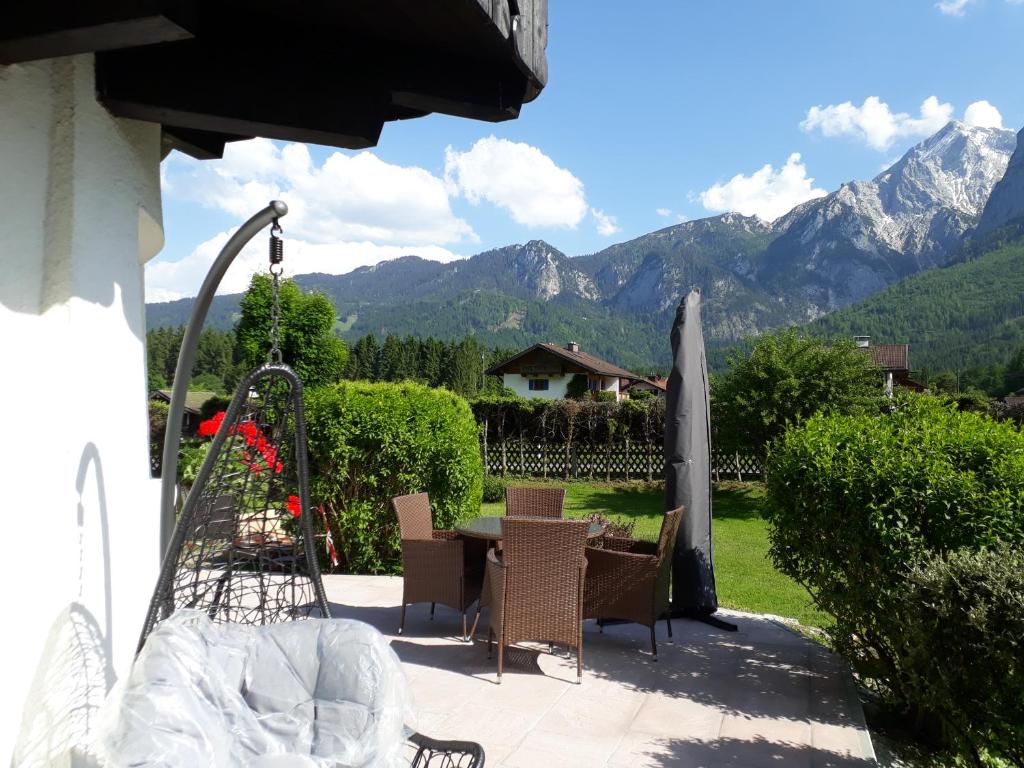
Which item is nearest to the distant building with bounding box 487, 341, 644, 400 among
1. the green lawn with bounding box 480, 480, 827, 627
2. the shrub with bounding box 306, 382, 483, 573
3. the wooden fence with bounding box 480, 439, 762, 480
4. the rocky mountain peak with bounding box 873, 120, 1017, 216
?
the wooden fence with bounding box 480, 439, 762, 480

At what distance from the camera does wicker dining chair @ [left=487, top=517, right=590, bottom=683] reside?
3662mm

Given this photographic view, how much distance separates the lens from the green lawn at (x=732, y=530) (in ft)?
18.1

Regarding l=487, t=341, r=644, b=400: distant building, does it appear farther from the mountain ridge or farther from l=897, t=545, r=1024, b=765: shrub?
the mountain ridge

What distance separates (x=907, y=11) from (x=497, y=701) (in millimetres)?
8469

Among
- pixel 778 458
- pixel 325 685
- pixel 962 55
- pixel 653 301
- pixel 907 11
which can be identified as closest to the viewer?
pixel 325 685

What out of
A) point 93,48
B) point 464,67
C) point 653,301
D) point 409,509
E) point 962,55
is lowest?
point 409,509

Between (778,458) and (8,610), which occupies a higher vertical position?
(778,458)

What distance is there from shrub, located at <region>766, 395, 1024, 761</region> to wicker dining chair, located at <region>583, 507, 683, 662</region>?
2.14ft

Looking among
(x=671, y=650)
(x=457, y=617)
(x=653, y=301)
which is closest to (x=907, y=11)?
(x=671, y=650)

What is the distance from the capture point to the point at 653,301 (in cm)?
16762

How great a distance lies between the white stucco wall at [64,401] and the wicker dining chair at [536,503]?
3.21 metres

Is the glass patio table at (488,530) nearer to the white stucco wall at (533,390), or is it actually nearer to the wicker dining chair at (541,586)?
the wicker dining chair at (541,586)

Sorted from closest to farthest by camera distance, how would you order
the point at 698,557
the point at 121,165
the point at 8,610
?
the point at 8,610, the point at 121,165, the point at 698,557

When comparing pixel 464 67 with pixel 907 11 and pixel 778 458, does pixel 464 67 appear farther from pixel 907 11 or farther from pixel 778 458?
pixel 907 11
